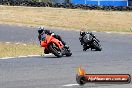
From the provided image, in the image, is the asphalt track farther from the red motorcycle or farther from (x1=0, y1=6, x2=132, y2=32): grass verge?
(x1=0, y1=6, x2=132, y2=32): grass verge

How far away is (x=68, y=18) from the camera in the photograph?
1737 inches

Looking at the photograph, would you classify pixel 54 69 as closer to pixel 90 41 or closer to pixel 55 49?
pixel 55 49

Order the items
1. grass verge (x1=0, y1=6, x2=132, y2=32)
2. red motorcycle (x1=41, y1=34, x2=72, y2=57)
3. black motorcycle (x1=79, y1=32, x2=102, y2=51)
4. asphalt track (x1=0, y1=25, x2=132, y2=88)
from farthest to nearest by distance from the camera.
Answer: grass verge (x1=0, y1=6, x2=132, y2=32)
black motorcycle (x1=79, y1=32, x2=102, y2=51)
red motorcycle (x1=41, y1=34, x2=72, y2=57)
asphalt track (x1=0, y1=25, x2=132, y2=88)

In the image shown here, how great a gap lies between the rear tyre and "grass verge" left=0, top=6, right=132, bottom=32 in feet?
60.0

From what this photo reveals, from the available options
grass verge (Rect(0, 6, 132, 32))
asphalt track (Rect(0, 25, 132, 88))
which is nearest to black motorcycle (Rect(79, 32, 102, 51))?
asphalt track (Rect(0, 25, 132, 88))

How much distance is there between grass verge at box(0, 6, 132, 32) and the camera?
38.9 m

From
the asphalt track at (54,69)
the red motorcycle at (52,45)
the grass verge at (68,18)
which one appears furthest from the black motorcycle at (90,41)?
the grass verge at (68,18)

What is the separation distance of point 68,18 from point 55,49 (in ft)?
87.3

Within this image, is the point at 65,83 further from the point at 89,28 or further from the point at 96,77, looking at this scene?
the point at 89,28

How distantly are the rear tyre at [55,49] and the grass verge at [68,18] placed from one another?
1830 centimetres

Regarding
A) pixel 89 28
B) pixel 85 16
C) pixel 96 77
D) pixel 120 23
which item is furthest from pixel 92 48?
pixel 85 16

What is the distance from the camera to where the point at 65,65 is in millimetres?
15062

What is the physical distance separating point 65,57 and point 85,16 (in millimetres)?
27669

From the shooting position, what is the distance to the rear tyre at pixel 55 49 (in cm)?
1752
